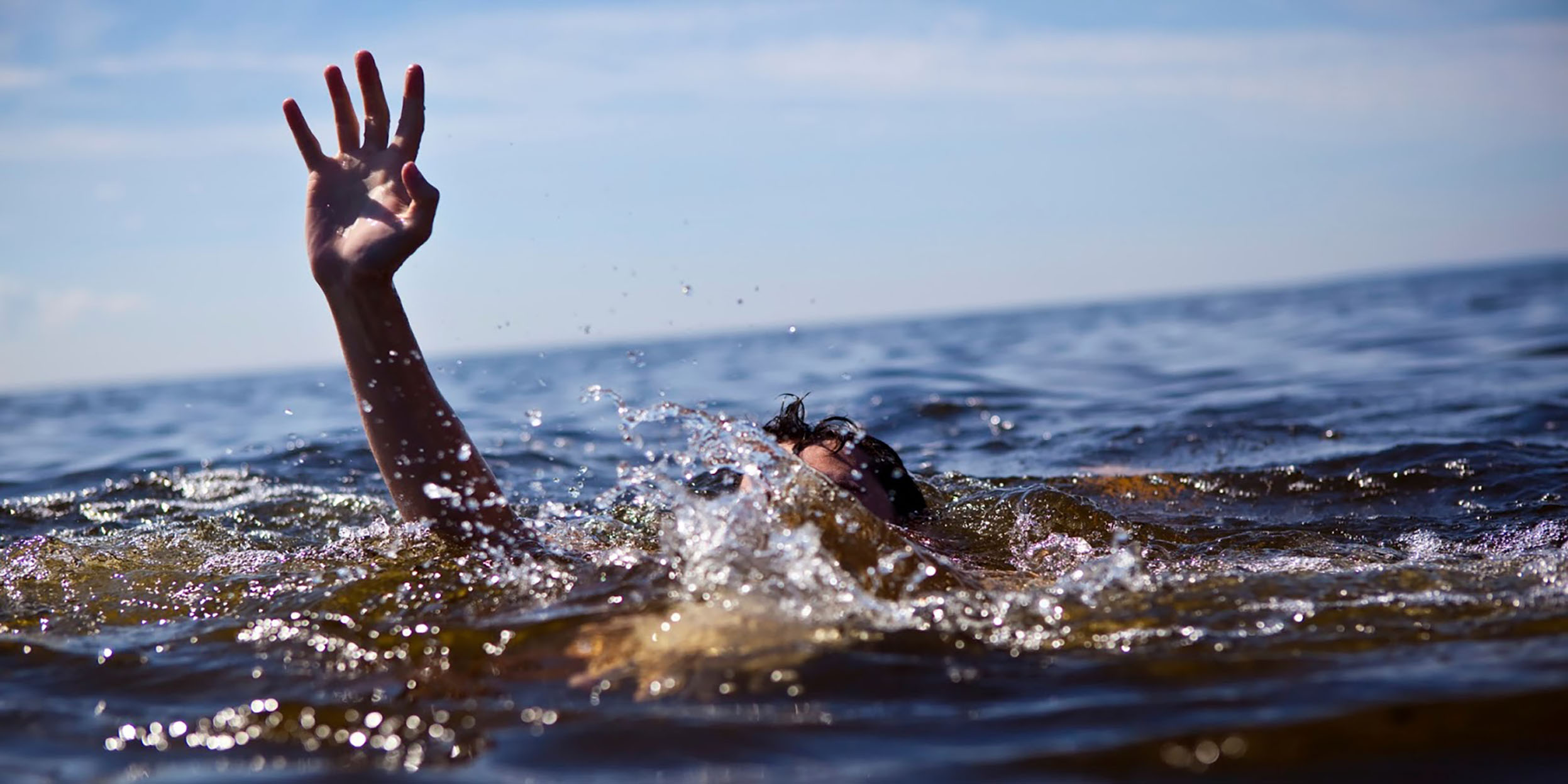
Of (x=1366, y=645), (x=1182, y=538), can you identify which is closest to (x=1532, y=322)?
(x=1182, y=538)

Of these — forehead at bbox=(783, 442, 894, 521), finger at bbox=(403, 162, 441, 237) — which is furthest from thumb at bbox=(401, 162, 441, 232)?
forehead at bbox=(783, 442, 894, 521)

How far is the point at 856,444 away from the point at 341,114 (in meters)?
1.95

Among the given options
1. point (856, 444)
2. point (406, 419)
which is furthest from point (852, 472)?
point (406, 419)

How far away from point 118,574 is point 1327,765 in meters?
3.43

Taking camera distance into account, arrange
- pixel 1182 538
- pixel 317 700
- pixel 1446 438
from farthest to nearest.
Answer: pixel 1446 438 < pixel 1182 538 < pixel 317 700

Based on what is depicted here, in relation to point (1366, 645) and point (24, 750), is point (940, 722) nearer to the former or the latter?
point (1366, 645)

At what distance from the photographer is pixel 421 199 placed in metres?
3.20

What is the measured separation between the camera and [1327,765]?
6.74 feet

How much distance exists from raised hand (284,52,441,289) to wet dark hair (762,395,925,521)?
143cm

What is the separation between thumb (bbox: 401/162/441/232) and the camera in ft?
10.5

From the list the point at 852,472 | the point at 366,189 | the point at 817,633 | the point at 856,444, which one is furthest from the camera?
the point at 856,444

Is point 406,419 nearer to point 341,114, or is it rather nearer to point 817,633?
point 341,114

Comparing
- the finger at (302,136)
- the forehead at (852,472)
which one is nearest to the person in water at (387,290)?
the finger at (302,136)

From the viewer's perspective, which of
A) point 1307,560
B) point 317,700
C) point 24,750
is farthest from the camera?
point 1307,560
